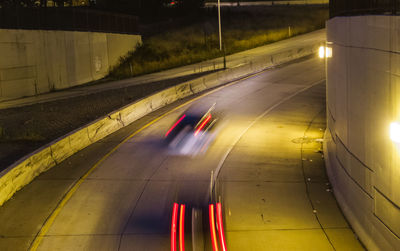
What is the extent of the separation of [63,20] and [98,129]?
56.2 ft

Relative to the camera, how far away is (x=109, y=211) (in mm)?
14070

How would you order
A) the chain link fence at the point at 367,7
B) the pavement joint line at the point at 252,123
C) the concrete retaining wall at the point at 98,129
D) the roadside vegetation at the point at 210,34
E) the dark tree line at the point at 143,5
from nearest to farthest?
the chain link fence at the point at 367,7 → the concrete retaining wall at the point at 98,129 → the pavement joint line at the point at 252,123 → the roadside vegetation at the point at 210,34 → the dark tree line at the point at 143,5

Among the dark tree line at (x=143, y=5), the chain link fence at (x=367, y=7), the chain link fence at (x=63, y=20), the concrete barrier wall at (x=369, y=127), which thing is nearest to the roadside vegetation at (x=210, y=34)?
the dark tree line at (x=143, y=5)

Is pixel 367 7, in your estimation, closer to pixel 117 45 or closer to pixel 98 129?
pixel 98 129

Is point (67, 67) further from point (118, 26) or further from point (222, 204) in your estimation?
point (222, 204)

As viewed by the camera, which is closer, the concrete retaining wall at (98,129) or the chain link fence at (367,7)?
the chain link fence at (367,7)

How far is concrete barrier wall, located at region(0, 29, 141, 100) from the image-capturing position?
99.2 ft

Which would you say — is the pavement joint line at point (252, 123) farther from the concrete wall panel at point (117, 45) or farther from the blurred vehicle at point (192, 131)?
the concrete wall panel at point (117, 45)

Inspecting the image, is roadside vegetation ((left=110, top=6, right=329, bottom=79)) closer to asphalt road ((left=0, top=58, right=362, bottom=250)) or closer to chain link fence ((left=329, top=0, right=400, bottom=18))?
asphalt road ((left=0, top=58, right=362, bottom=250))

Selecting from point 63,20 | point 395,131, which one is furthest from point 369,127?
point 63,20

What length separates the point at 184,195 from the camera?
15.1 metres

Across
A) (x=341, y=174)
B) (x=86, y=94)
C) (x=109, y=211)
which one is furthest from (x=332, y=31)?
(x=86, y=94)

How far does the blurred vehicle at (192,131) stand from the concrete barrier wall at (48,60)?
10.4 m

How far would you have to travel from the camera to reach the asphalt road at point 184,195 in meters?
12.4
